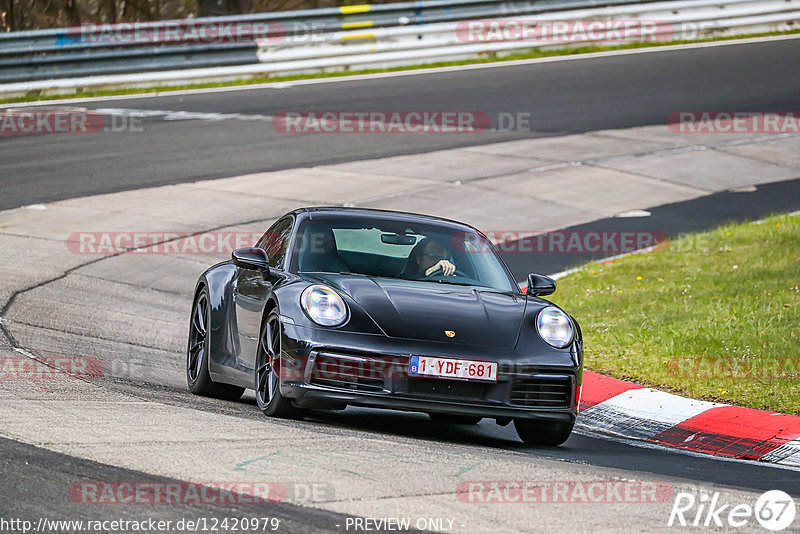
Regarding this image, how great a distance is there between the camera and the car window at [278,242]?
790 cm

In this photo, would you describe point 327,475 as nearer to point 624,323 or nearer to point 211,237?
point 624,323

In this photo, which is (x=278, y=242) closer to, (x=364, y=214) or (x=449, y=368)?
(x=364, y=214)

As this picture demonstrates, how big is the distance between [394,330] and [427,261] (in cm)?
124

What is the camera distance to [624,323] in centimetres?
1047

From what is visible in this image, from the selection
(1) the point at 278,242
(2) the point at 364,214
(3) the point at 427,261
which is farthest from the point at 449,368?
(1) the point at 278,242

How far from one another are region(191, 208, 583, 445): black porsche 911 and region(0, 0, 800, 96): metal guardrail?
15671 millimetres

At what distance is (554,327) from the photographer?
277 inches

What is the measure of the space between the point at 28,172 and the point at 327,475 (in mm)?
12935

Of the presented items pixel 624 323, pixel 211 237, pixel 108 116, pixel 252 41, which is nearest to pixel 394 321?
pixel 624 323

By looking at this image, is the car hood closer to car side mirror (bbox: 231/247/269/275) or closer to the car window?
car side mirror (bbox: 231/247/269/275)

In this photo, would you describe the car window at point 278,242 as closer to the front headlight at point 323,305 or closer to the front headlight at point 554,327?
the front headlight at point 323,305

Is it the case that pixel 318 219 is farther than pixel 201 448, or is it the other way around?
pixel 318 219

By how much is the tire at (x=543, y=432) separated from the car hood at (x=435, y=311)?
0.57m

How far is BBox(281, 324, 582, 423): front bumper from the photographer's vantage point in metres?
6.52
